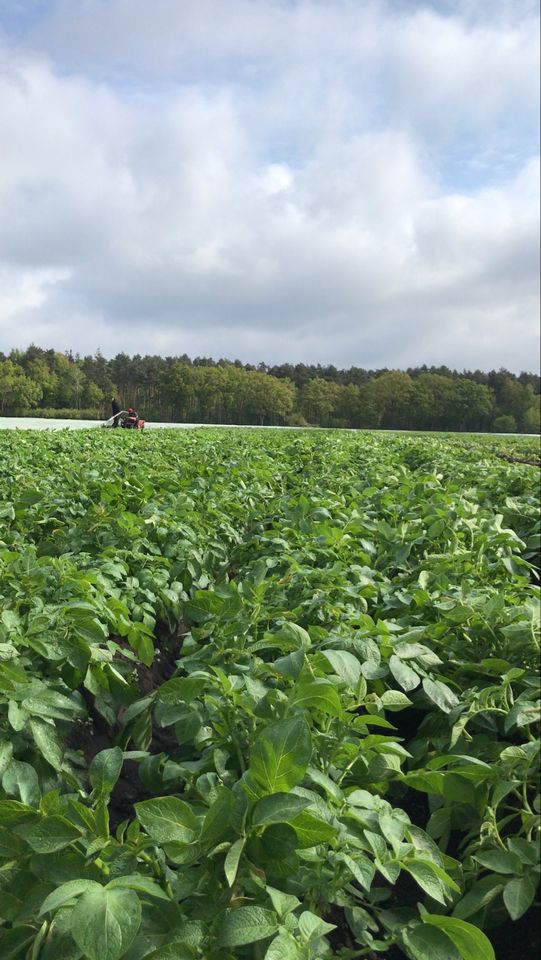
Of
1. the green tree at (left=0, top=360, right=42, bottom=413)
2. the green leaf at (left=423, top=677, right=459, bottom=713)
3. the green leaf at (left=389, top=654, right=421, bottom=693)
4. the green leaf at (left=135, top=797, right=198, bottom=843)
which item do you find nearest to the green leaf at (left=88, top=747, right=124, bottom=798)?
the green leaf at (left=135, top=797, right=198, bottom=843)

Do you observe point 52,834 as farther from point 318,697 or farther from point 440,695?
point 440,695

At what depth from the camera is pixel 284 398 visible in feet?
252

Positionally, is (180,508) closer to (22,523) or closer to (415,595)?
(22,523)

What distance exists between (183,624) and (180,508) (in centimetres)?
75

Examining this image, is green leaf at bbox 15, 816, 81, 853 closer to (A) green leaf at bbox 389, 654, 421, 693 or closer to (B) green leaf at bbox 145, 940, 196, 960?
(B) green leaf at bbox 145, 940, 196, 960

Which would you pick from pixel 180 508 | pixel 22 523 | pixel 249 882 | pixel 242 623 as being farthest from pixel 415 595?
pixel 22 523

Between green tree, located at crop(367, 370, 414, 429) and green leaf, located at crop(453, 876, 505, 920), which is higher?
green tree, located at crop(367, 370, 414, 429)

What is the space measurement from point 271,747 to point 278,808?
0.28 feet

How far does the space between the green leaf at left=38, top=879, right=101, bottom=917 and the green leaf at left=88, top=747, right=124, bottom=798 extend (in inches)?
9.3

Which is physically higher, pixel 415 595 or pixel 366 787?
pixel 415 595

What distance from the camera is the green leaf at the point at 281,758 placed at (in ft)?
3.30

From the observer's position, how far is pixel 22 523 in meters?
3.49

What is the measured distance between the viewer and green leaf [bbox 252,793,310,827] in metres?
0.94

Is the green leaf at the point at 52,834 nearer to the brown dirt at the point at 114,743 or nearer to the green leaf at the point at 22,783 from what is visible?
the green leaf at the point at 22,783
